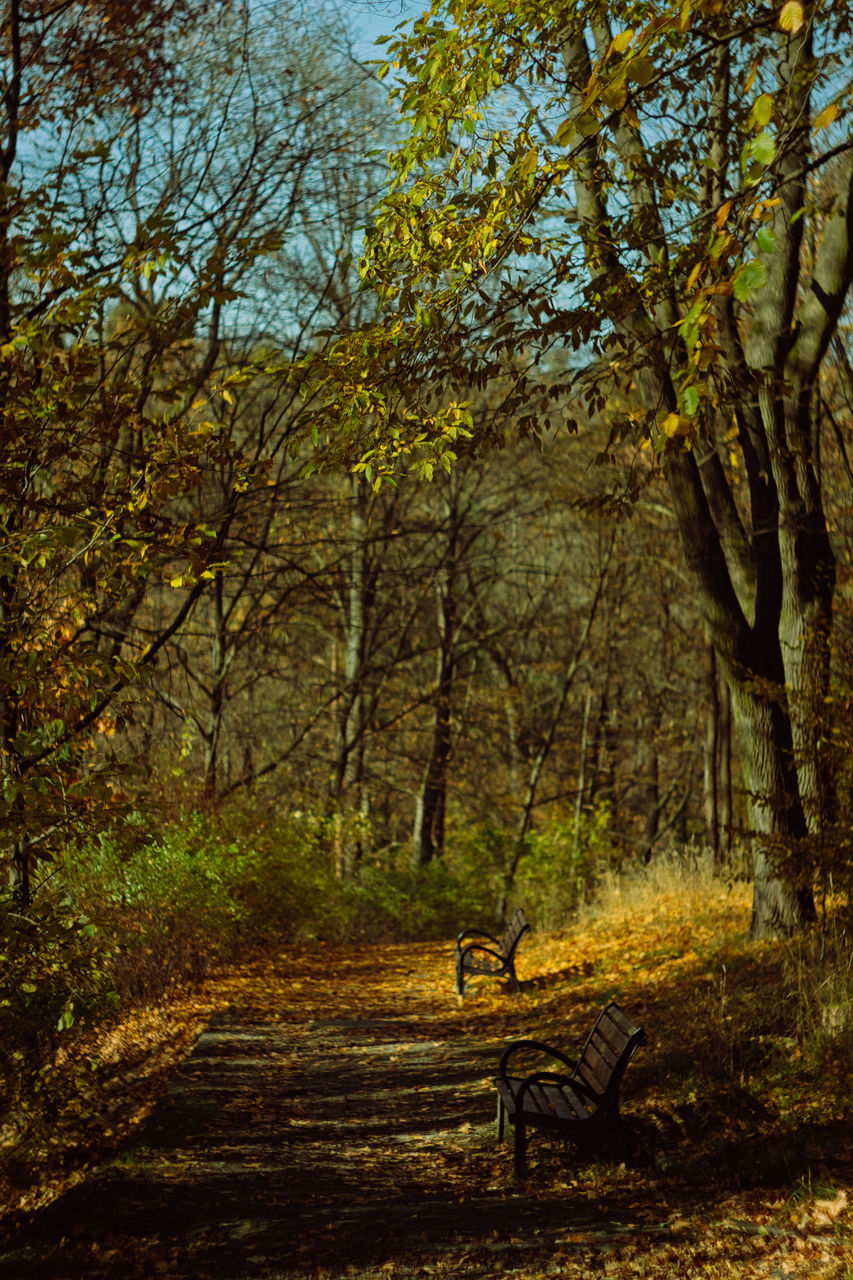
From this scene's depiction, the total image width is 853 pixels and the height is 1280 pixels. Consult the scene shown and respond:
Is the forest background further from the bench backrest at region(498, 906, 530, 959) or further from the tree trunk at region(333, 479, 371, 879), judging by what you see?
the bench backrest at region(498, 906, 530, 959)

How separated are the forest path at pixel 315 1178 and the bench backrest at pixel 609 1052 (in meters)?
0.56

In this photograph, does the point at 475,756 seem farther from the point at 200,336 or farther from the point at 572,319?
the point at 572,319

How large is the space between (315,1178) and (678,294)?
6.35 metres

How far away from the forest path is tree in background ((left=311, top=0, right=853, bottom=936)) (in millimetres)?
2817

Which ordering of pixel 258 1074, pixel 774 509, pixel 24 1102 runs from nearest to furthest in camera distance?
1. pixel 24 1102
2. pixel 258 1074
3. pixel 774 509

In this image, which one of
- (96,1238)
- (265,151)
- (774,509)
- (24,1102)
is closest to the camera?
(96,1238)

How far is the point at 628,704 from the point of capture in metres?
22.0

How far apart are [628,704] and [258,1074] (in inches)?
625

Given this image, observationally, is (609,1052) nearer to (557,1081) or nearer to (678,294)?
(557,1081)

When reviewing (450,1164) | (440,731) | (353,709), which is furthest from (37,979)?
(440,731)

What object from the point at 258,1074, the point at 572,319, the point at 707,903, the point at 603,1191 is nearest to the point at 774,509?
the point at 572,319

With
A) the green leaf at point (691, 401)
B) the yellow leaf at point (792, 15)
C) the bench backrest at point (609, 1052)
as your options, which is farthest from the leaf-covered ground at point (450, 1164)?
the yellow leaf at point (792, 15)

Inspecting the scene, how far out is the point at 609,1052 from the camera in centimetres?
550

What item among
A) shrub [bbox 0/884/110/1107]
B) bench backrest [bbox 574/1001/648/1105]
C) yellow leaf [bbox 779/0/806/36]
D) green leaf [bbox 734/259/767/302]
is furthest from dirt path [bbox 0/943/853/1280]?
→ yellow leaf [bbox 779/0/806/36]
